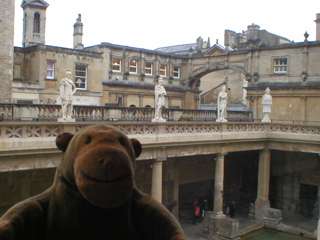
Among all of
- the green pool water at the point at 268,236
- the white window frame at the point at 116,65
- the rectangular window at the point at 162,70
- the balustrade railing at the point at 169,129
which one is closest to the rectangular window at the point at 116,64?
the white window frame at the point at 116,65

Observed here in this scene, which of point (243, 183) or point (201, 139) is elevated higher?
point (201, 139)

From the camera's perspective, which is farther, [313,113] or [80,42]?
[80,42]

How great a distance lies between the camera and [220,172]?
20.3 m

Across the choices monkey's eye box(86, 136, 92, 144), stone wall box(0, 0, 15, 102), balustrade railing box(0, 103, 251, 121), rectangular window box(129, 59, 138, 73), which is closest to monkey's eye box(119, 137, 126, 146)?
monkey's eye box(86, 136, 92, 144)

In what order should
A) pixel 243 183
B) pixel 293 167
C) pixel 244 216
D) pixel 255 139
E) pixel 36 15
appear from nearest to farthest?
pixel 255 139, pixel 244 216, pixel 293 167, pixel 243 183, pixel 36 15

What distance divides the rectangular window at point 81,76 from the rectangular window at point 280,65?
49.4ft

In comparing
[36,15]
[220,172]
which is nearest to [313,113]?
[220,172]

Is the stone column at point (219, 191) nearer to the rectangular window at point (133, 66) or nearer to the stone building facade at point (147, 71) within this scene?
the stone building facade at point (147, 71)

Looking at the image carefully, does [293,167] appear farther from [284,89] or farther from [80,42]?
[80,42]

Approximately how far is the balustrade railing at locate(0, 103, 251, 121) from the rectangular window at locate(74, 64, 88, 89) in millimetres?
8384

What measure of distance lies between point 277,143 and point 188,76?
15491 mm

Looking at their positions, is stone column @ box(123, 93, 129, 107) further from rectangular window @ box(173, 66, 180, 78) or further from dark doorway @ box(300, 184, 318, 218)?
dark doorway @ box(300, 184, 318, 218)

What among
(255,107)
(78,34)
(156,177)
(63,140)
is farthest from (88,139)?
(78,34)

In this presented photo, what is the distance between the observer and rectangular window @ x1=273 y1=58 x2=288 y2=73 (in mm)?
29812
